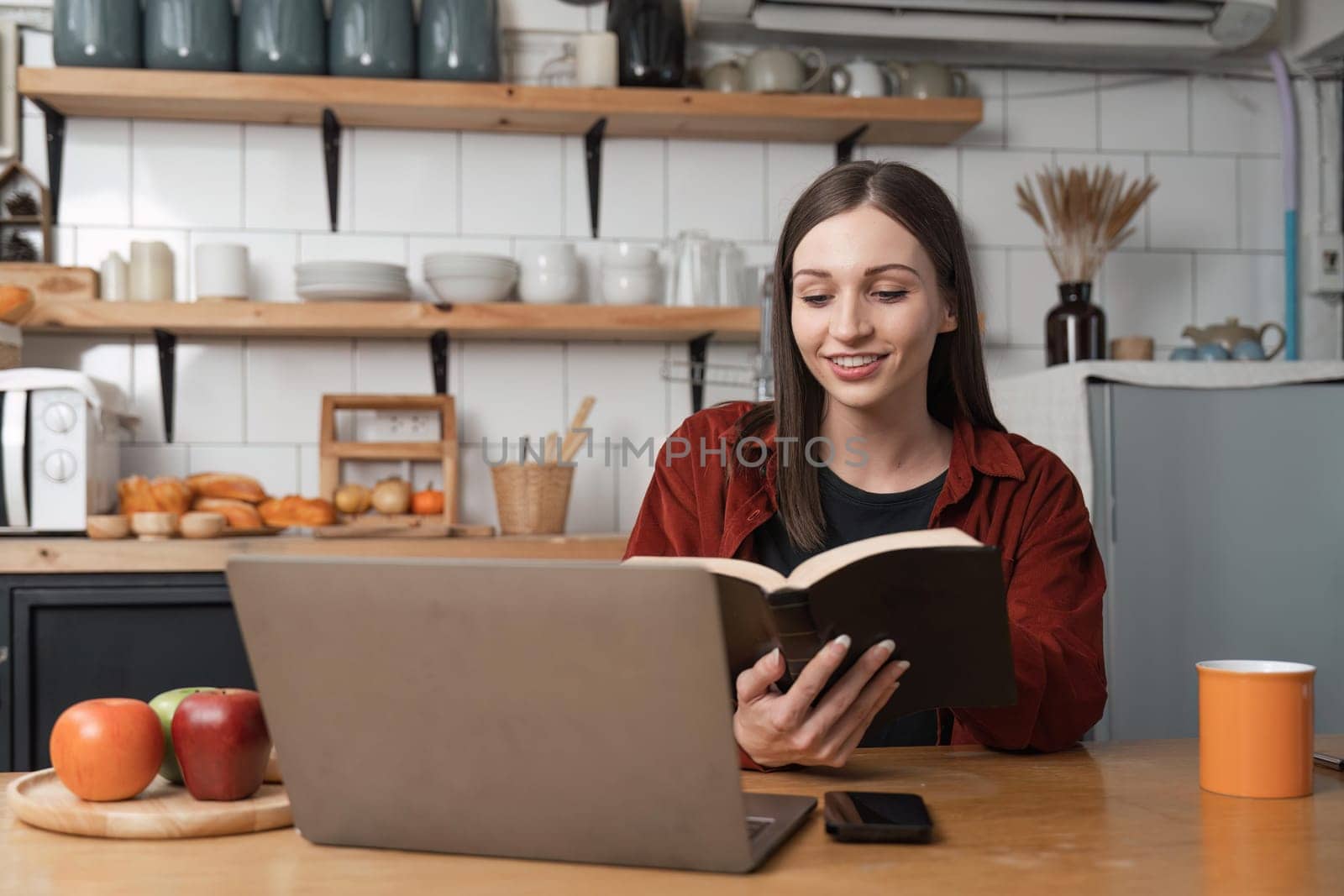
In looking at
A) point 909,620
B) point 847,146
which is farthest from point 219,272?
point 909,620

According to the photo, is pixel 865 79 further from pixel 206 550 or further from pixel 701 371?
pixel 206 550

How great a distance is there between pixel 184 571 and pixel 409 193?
1023 millimetres

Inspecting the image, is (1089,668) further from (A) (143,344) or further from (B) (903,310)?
(A) (143,344)

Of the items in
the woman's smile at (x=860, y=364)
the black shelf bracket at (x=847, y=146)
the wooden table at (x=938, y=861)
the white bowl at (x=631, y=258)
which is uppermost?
the black shelf bracket at (x=847, y=146)

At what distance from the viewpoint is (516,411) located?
2.87 metres

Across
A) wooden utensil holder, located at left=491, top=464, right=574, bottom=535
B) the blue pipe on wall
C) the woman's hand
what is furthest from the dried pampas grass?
the woman's hand

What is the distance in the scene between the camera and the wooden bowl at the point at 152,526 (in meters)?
2.33

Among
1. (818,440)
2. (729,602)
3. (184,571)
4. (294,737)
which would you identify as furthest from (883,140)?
(294,737)

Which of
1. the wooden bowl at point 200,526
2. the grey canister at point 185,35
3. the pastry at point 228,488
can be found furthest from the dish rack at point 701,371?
the grey canister at point 185,35

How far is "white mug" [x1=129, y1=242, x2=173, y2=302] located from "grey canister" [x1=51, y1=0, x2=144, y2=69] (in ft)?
1.27

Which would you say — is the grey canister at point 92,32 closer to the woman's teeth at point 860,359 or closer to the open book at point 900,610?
the woman's teeth at point 860,359

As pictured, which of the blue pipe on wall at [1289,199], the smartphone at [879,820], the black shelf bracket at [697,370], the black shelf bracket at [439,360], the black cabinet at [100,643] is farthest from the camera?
the blue pipe on wall at [1289,199]

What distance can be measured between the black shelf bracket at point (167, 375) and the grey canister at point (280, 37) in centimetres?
61

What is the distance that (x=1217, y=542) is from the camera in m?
2.38
